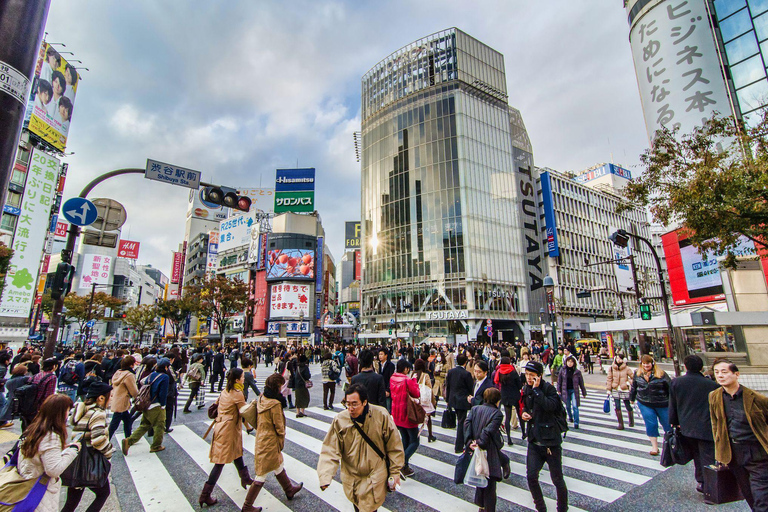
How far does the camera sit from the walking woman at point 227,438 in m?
4.59

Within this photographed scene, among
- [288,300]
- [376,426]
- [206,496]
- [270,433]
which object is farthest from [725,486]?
[288,300]

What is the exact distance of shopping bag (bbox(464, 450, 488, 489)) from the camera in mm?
3994

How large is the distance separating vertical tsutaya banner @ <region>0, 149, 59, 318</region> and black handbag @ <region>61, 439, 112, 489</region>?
133ft

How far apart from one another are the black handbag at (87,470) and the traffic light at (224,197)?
19.8ft

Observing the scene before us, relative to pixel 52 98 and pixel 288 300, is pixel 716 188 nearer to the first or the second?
pixel 52 98

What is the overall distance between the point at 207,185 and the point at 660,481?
1007 cm

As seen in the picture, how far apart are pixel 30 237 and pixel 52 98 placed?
14.3 metres

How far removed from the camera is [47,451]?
3.11 m

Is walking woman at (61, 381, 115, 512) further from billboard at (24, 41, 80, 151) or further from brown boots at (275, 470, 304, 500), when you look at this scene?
billboard at (24, 41, 80, 151)

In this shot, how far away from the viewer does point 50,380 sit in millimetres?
7336

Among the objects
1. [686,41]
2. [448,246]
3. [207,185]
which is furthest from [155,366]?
[448,246]

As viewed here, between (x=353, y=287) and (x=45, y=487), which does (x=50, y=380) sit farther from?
(x=353, y=287)

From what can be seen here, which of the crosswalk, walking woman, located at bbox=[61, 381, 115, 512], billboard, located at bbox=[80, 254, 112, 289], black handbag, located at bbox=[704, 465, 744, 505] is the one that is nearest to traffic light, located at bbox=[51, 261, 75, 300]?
the crosswalk

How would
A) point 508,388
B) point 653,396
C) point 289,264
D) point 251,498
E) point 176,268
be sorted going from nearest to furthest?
1. point 251,498
2. point 653,396
3. point 508,388
4. point 289,264
5. point 176,268
